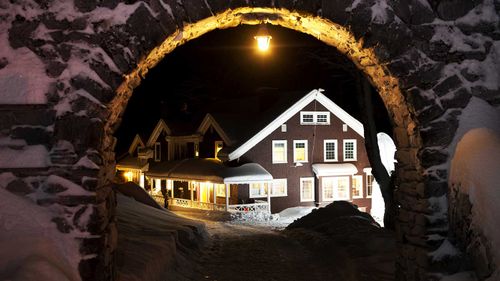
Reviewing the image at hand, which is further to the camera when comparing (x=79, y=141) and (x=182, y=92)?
(x=182, y=92)

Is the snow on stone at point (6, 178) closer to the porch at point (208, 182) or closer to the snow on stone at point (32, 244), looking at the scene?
the snow on stone at point (32, 244)

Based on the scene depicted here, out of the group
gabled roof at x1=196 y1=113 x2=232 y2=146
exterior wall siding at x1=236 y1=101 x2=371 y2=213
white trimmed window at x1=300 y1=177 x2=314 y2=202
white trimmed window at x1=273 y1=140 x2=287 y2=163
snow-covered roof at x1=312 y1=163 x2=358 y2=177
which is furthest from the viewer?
gabled roof at x1=196 y1=113 x2=232 y2=146

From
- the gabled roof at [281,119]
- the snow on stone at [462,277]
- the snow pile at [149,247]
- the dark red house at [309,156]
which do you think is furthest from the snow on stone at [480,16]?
the gabled roof at [281,119]

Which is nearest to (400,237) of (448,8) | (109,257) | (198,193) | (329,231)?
(448,8)

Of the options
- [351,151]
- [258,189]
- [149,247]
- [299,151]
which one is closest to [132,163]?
[258,189]

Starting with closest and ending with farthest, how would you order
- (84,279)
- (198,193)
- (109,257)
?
(84,279) < (109,257) < (198,193)

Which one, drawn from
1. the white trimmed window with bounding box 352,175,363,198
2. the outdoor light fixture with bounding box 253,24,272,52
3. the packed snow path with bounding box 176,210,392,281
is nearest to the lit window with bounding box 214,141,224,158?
the white trimmed window with bounding box 352,175,363,198

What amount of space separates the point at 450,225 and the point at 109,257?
3.83 meters

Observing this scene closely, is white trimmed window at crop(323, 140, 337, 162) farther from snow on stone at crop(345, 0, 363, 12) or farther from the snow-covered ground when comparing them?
snow on stone at crop(345, 0, 363, 12)

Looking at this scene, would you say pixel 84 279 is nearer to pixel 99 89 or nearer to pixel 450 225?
pixel 99 89

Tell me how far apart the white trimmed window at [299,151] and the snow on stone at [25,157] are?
28762 millimetres

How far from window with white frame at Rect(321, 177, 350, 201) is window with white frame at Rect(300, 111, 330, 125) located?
3.73 m

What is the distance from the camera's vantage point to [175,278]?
969cm

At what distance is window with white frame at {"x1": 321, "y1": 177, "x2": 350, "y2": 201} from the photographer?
3394 centimetres
